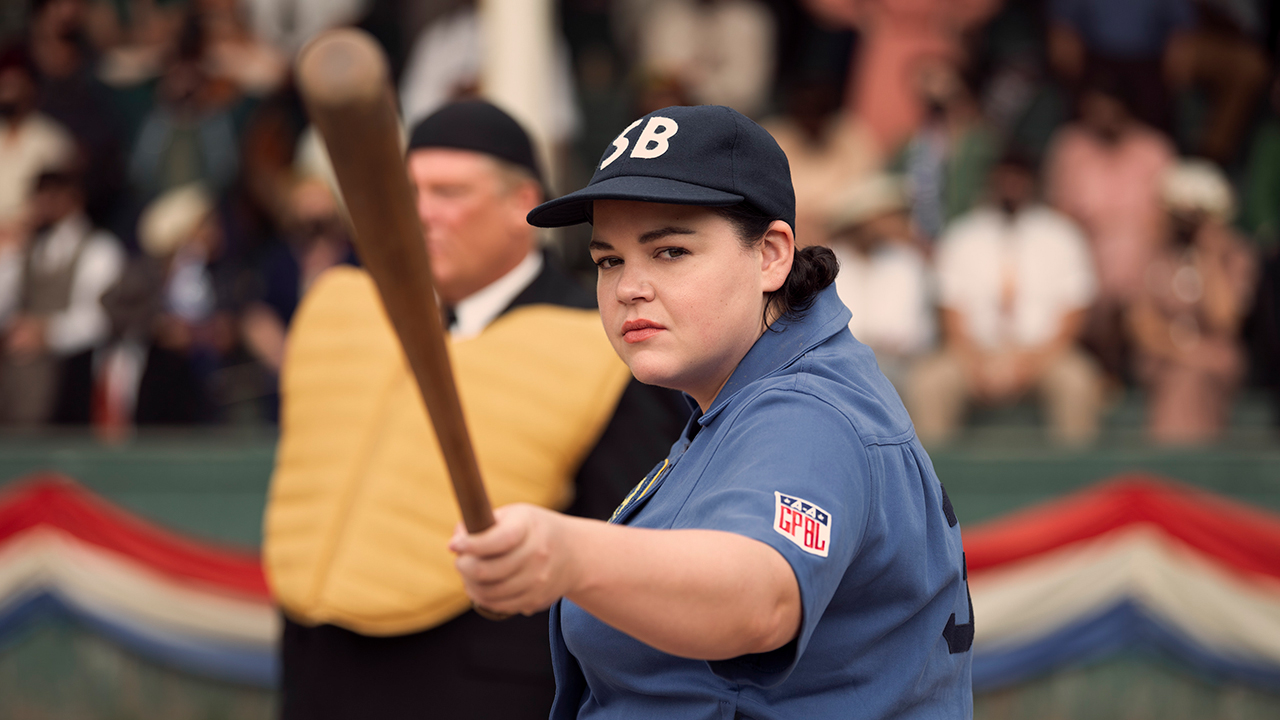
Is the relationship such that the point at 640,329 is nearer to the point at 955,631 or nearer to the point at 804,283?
the point at 804,283

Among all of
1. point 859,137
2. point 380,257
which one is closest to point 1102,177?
point 859,137

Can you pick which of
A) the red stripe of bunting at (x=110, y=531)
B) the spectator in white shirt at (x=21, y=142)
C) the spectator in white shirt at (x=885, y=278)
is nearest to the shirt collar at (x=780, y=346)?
the red stripe of bunting at (x=110, y=531)

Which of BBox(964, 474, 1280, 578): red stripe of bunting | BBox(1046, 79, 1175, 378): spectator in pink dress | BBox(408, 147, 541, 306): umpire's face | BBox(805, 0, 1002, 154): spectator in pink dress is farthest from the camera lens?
BBox(805, 0, 1002, 154): spectator in pink dress

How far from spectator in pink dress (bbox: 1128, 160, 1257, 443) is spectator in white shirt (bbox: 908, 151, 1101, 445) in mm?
299

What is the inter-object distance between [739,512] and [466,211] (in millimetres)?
1593

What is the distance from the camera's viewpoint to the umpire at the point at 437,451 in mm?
2475

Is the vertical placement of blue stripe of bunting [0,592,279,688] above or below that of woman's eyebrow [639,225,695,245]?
below

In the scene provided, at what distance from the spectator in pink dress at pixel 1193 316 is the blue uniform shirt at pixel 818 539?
520 centimetres

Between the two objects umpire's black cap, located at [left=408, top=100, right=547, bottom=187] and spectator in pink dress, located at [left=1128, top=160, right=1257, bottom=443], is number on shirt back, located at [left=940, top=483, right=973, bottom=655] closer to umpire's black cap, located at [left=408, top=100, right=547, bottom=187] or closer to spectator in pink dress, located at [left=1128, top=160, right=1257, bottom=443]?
umpire's black cap, located at [left=408, top=100, right=547, bottom=187]

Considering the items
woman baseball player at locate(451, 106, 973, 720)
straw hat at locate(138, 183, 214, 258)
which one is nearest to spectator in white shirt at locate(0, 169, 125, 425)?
straw hat at locate(138, 183, 214, 258)

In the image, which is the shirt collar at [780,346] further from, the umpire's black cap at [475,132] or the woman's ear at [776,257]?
the umpire's black cap at [475,132]

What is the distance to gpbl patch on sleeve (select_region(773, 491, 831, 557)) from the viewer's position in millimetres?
1210

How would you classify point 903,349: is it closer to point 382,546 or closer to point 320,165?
point 320,165

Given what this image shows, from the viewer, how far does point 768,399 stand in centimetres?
137
